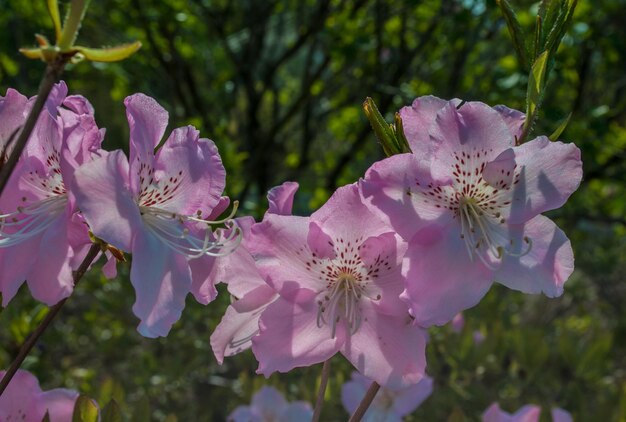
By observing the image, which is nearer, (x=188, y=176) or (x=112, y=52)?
(x=112, y=52)

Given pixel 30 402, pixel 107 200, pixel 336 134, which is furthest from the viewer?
pixel 336 134

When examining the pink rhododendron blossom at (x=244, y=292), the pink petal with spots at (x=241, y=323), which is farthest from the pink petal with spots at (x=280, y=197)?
the pink petal with spots at (x=241, y=323)

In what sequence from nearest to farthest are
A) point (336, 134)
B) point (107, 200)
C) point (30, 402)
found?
point (107, 200) < point (30, 402) < point (336, 134)

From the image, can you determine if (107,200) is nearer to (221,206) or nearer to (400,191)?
(221,206)

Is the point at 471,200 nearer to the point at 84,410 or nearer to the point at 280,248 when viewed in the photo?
the point at 280,248

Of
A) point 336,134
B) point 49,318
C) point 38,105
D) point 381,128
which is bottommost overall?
point 336,134

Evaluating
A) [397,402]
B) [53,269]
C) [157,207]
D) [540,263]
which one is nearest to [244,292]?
[157,207]

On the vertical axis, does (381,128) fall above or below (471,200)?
above
